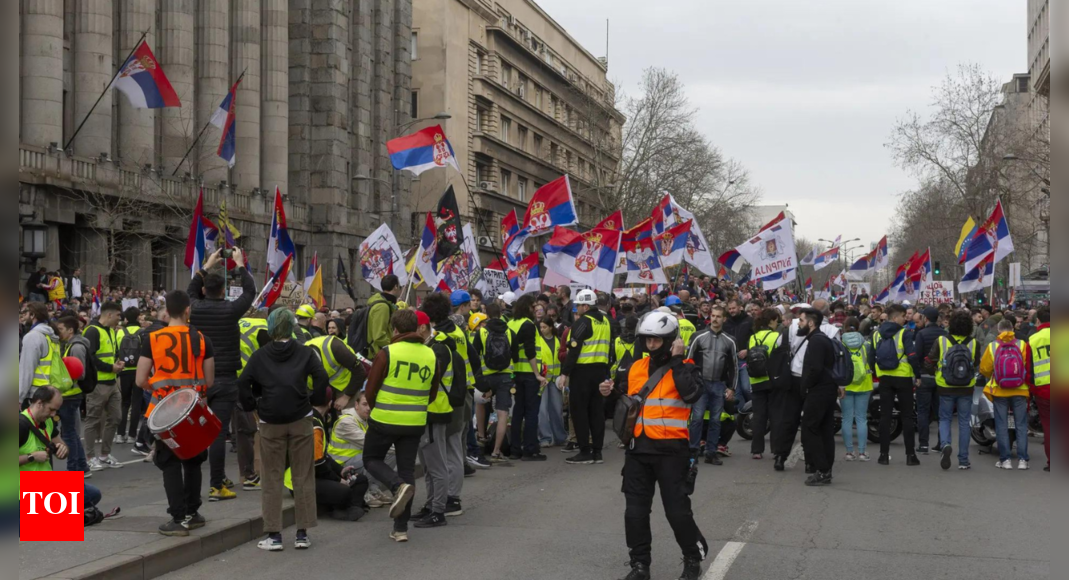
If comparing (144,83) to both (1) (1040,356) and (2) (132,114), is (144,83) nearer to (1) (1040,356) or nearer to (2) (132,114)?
(2) (132,114)

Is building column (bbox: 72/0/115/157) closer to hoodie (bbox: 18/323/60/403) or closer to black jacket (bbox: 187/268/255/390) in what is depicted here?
hoodie (bbox: 18/323/60/403)

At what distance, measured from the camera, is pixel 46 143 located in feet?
98.7

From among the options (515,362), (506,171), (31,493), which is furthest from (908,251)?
(31,493)

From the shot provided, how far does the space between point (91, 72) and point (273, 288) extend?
2079 centimetres

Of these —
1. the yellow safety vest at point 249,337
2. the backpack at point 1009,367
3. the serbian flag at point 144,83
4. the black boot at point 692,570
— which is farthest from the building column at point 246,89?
the black boot at point 692,570

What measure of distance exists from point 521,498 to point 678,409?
388 centimetres

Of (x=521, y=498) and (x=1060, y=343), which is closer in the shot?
(x=1060, y=343)

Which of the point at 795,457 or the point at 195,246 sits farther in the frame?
the point at 195,246

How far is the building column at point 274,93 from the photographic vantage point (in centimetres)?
4419

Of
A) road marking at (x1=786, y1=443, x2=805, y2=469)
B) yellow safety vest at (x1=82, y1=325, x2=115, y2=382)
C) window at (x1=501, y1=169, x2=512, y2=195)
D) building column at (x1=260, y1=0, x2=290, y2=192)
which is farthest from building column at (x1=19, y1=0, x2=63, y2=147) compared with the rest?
window at (x1=501, y1=169, x2=512, y2=195)

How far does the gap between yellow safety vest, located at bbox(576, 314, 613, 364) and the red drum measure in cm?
619

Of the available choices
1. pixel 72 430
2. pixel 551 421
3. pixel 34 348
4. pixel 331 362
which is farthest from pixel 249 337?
pixel 551 421

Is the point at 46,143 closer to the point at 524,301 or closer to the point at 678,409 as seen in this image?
the point at 524,301

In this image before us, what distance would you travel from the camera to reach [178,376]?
8.80 meters
